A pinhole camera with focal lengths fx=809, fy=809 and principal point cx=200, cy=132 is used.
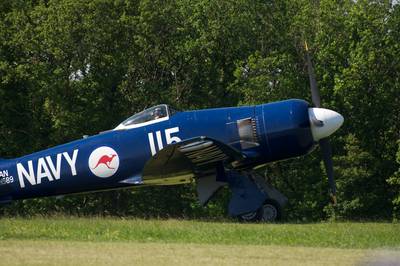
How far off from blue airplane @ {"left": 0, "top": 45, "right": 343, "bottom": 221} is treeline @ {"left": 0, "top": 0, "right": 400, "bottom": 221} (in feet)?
22.1

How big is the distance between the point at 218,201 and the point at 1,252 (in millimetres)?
16306

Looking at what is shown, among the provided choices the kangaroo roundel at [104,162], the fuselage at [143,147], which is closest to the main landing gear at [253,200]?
the fuselage at [143,147]

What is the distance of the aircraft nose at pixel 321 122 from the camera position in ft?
55.3

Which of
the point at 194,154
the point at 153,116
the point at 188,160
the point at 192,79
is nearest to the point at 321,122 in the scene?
the point at 194,154

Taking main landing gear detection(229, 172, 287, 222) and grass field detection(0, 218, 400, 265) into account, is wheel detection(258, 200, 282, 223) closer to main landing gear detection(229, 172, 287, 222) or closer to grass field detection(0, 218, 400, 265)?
main landing gear detection(229, 172, 287, 222)

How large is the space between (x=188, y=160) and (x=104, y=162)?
2.03 m

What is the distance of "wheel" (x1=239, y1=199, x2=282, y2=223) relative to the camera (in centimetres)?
1720

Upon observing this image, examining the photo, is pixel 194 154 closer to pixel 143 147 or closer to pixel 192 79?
pixel 143 147

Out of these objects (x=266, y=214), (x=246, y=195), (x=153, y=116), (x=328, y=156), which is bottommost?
(x=266, y=214)

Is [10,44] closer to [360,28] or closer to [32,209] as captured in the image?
[32,209]

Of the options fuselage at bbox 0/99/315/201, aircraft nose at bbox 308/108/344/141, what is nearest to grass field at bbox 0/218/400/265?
fuselage at bbox 0/99/315/201

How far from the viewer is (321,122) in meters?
16.9

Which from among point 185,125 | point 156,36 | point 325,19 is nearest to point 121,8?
point 156,36

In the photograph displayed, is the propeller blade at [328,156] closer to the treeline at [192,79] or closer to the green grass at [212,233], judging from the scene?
the green grass at [212,233]
